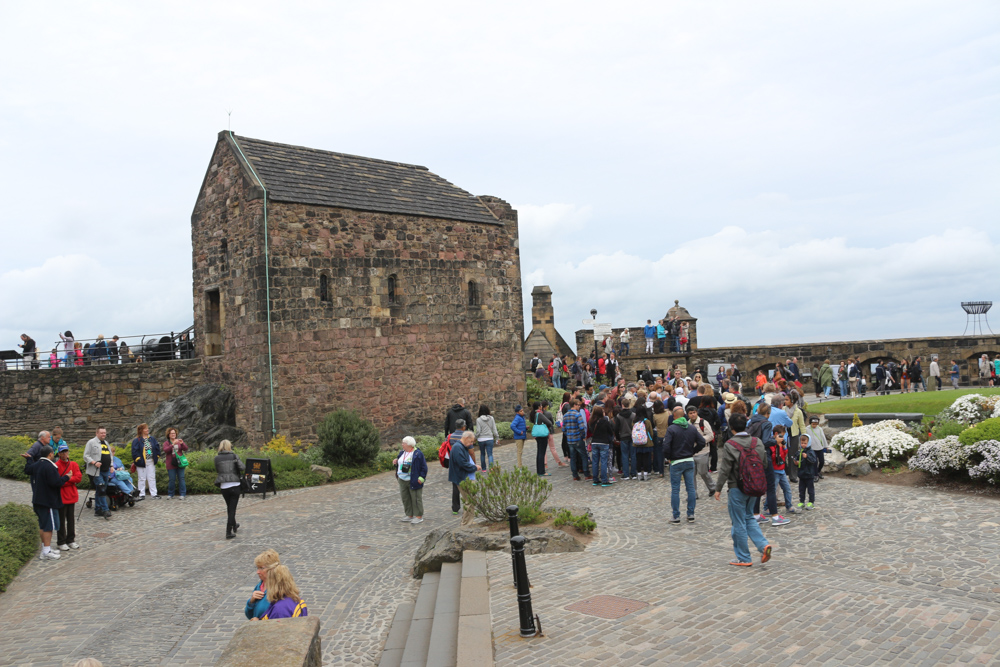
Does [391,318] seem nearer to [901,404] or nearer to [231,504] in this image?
[231,504]

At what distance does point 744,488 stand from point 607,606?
2340 mm

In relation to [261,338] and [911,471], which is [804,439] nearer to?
[911,471]

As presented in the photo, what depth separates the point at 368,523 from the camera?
13438 mm

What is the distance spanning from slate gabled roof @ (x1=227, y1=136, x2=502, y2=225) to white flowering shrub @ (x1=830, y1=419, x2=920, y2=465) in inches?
519

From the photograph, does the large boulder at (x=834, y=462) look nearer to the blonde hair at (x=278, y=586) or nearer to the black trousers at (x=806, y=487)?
the black trousers at (x=806, y=487)

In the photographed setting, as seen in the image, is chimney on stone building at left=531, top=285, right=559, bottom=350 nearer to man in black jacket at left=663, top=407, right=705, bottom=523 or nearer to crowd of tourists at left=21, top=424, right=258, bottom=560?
crowd of tourists at left=21, top=424, right=258, bottom=560

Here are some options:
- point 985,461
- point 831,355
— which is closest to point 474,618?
point 985,461

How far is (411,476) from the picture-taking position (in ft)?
41.7

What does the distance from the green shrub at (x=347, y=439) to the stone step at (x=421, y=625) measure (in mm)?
9207

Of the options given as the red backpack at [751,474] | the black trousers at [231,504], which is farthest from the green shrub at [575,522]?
the black trousers at [231,504]

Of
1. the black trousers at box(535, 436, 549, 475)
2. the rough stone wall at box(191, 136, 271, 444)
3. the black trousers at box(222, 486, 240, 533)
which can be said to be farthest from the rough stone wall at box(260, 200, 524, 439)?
the black trousers at box(222, 486, 240, 533)

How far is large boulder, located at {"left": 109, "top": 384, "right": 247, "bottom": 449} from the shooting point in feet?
65.8

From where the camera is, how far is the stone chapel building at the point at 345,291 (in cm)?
1975

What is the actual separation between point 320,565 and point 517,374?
1457 centimetres
